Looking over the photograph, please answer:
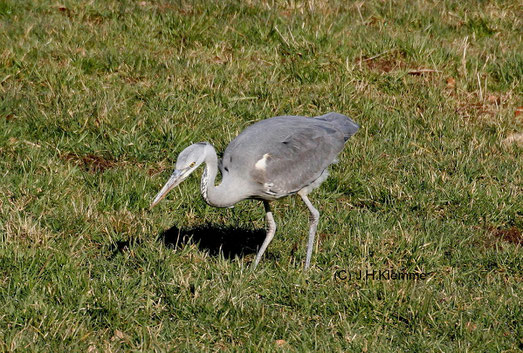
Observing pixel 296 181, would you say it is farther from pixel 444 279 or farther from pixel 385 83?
pixel 385 83

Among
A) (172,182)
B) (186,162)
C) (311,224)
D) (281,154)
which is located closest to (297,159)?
(281,154)

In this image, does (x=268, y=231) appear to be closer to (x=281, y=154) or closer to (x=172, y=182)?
(x=281, y=154)

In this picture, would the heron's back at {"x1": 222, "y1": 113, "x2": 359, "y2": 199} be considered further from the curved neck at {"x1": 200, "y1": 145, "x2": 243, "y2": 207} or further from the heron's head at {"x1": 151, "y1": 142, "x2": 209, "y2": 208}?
the heron's head at {"x1": 151, "y1": 142, "x2": 209, "y2": 208}

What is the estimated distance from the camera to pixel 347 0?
34.5 ft

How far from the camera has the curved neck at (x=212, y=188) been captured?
5.75m

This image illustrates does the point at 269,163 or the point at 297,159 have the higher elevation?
the point at 269,163

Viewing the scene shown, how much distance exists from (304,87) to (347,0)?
2.41 meters

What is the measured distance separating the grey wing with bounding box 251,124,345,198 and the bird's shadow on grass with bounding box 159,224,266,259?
67cm

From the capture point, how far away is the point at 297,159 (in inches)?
246

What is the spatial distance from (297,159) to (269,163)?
1.20ft

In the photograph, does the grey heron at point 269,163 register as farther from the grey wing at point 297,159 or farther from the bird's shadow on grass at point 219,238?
the bird's shadow on grass at point 219,238

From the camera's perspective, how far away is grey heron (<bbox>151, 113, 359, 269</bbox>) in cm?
575

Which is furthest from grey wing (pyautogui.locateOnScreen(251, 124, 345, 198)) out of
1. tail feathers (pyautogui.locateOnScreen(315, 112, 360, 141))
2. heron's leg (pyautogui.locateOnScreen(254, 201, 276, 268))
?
heron's leg (pyautogui.locateOnScreen(254, 201, 276, 268))

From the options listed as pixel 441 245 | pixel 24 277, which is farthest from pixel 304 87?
pixel 24 277
